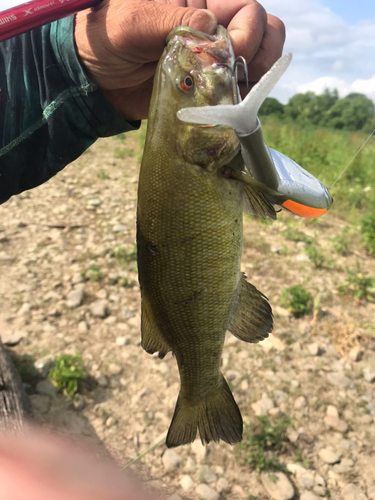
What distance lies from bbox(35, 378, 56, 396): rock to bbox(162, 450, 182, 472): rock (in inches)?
44.2

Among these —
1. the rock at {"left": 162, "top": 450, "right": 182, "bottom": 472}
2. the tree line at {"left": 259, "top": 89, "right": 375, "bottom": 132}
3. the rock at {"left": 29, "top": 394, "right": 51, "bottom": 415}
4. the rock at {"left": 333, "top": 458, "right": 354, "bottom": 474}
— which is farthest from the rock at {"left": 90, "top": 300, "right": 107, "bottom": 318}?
the tree line at {"left": 259, "top": 89, "right": 375, "bottom": 132}

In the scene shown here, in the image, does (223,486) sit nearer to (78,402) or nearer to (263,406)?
(263,406)

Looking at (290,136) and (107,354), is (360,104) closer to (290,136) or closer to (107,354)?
(290,136)

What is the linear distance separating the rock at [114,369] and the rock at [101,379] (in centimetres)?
7

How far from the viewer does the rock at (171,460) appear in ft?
9.29

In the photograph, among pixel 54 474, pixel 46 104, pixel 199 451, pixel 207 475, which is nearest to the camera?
pixel 54 474

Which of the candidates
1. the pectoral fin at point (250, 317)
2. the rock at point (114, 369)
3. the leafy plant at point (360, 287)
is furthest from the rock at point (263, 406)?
the leafy plant at point (360, 287)

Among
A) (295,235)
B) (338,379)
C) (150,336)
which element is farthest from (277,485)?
(295,235)

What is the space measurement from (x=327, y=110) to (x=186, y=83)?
36.7 meters

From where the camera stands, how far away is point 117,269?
470 cm

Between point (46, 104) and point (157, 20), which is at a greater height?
point (157, 20)

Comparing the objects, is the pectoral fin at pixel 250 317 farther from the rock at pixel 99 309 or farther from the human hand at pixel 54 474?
the rock at pixel 99 309

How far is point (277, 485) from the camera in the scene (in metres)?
2.70

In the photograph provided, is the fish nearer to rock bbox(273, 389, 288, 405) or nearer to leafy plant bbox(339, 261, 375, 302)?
rock bbox(273, 389, 288, 405)
